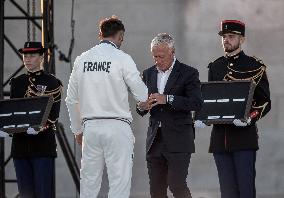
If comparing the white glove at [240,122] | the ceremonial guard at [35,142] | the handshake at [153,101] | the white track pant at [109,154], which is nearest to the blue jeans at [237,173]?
the white glove at [240,122]

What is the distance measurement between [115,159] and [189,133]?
3.00ft

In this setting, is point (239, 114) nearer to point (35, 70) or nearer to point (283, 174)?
point (35, 70)

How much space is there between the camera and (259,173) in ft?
36.1

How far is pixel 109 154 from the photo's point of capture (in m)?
6.22

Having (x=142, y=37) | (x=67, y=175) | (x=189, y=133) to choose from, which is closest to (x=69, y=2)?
(x=142, y=37)

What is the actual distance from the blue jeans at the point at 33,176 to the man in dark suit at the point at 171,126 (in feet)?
3.70

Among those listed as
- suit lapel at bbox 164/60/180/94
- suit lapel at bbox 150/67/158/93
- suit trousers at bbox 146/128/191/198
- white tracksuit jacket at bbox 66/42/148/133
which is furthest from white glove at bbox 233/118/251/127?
white tracksuit jacket at bbox 66/42/148/133

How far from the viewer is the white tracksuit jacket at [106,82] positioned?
20.3 ft

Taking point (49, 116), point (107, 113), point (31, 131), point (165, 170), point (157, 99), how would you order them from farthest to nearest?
point (49, 116) < point (31, 131) < point (165, 170) < point (157, 99) < point (107, 113)

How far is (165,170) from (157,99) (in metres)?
0.64

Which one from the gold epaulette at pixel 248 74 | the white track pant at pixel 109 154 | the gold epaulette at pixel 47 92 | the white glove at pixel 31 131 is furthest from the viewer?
the gold epaulette at pixel 47 92

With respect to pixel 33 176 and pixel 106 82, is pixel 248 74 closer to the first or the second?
pixel 106 82

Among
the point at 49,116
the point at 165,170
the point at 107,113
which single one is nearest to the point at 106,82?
the point at 107,113

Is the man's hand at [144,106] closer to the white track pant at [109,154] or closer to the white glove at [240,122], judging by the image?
the white track pant at [109,154]
